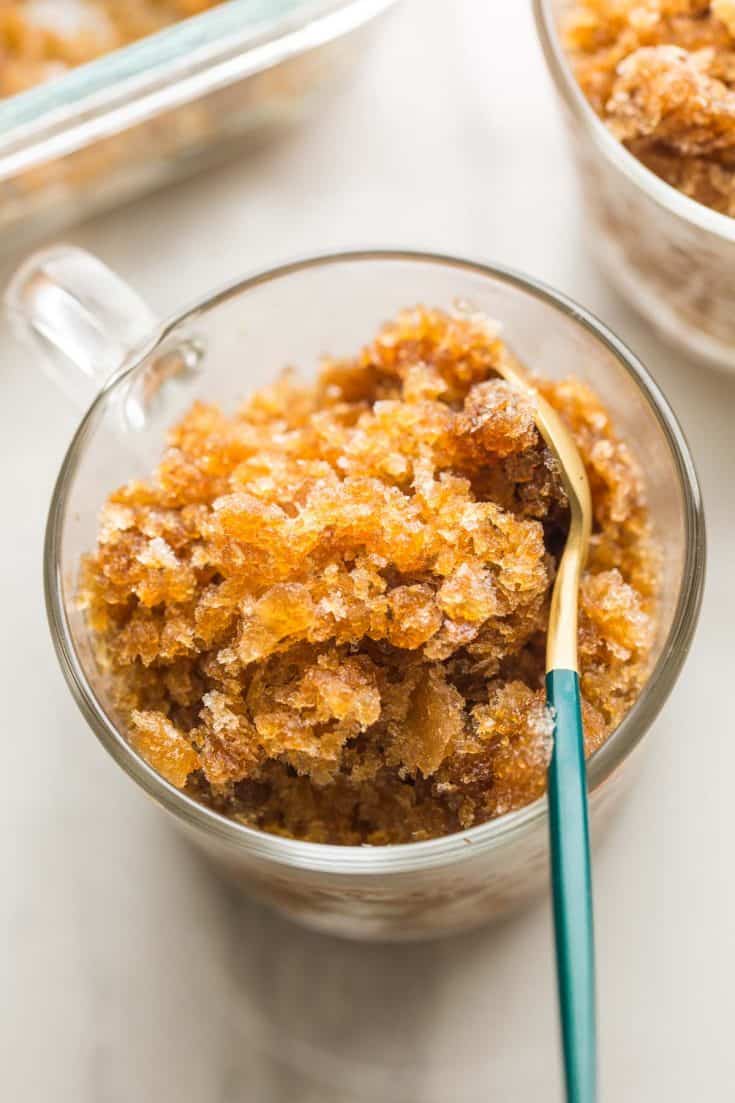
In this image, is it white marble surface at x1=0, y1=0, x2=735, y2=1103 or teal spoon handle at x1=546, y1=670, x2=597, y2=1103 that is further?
white marble surface at x1=0, y1=0, x2=735, y2=1103

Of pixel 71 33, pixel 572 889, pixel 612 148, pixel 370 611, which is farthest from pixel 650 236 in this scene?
pixel 71 33

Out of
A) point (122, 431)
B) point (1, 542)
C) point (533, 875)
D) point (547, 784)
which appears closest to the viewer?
point (547, 784)

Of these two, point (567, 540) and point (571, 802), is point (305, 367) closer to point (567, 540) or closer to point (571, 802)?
point (567, 540)

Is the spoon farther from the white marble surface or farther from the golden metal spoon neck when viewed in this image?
the white marble surface

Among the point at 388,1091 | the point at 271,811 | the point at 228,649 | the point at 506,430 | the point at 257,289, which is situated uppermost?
the point at 257,289

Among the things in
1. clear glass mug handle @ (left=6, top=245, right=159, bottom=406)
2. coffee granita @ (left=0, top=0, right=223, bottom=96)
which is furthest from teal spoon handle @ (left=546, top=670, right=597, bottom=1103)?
coffee granita @ (left=0, top=0, right=223, bottom=96)

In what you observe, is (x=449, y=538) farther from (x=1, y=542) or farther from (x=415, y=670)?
(x=1, y=542)

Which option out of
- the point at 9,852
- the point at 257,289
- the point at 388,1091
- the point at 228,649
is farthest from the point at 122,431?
the point at 388,1091
